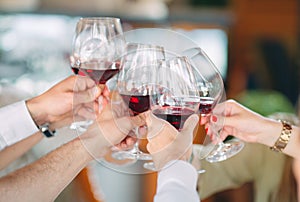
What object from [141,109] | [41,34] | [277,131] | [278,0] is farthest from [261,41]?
[141,109]

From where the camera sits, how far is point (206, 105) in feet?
4.10

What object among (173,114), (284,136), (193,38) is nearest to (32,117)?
(173,114)

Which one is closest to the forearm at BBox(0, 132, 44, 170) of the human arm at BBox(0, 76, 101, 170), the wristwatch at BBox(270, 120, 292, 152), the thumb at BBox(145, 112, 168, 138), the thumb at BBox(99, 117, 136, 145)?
the human arm at BBox(0, 76, 101, 170)

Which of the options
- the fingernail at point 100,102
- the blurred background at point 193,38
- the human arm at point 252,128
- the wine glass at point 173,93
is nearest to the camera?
the wine glass at point 173,93

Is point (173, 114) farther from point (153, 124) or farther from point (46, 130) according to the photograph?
point (46, 130)

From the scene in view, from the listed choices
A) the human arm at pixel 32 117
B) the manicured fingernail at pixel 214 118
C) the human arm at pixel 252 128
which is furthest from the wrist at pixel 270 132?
the human arm at pixel 32 117

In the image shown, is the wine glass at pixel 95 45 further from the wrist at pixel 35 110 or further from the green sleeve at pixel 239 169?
the green sleeve at pixel 239 169

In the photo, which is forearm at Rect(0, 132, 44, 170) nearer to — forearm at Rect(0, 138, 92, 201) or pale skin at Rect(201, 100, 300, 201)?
forearm at Rect(0, 138, 92, 201)

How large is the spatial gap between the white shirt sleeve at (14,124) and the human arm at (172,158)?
439 millimetres

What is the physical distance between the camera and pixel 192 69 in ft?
4.03

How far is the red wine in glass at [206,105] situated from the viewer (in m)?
1.24

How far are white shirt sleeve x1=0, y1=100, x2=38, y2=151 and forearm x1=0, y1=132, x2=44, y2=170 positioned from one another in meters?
0.02

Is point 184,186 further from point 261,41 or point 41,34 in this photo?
point 261,41

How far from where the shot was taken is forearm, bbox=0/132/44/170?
158 centimetres
